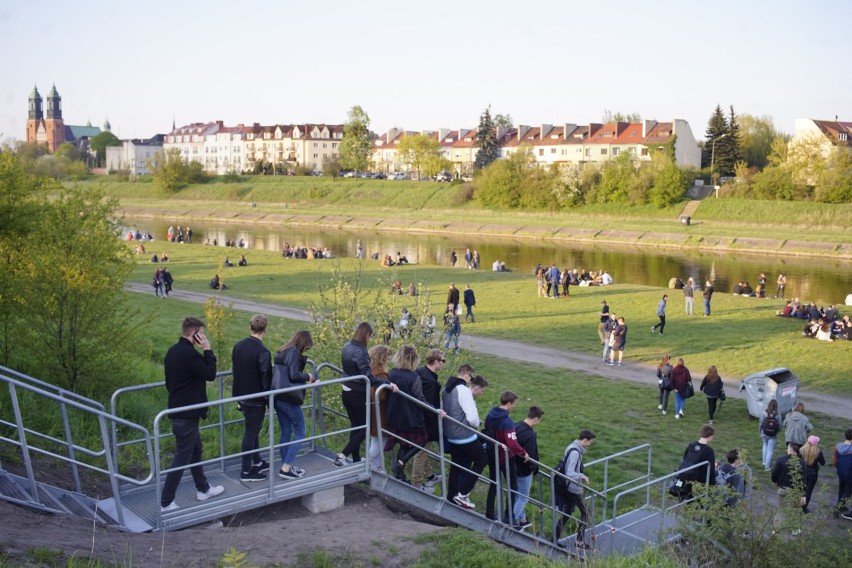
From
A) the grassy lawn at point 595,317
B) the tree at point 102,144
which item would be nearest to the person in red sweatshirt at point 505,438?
the grassy lawn at point 595,317

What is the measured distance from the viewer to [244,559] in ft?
22.2

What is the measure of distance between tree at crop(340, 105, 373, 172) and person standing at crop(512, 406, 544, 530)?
368 feet

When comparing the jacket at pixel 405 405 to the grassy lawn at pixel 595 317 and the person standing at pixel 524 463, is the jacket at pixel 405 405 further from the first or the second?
the grassy lawn at pixel 595 317

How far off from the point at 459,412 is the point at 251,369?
2275mm

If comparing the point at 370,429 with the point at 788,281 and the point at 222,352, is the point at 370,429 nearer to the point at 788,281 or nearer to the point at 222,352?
the point at 222,352

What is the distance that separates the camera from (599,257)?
5703cm

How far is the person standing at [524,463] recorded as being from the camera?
9.59 m

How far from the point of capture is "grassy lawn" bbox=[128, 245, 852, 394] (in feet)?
74.8

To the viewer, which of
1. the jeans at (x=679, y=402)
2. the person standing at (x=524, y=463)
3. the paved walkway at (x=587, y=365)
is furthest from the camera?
the paved walkway at (x=587, y=365)

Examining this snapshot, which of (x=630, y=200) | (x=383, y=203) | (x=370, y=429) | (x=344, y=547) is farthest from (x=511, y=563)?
(x=383, y=203)

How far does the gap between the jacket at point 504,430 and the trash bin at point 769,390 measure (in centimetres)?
955

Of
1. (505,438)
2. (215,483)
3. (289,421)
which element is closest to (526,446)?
(505,438)

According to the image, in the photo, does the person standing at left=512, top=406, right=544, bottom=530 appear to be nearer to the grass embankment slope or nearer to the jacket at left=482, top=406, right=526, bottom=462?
the jacket at left=482, top=406, right=526, bottom=462

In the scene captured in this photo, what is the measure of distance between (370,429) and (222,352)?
919 cm
